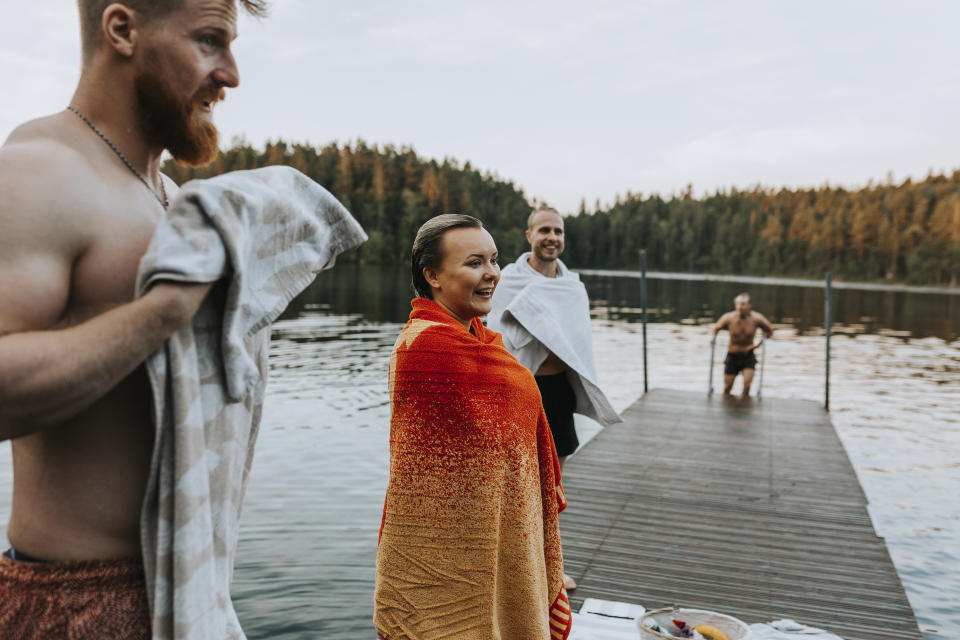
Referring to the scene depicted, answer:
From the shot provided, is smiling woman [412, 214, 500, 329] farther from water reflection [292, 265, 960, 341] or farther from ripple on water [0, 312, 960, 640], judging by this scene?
water reflection [292, 265, 960, 341]

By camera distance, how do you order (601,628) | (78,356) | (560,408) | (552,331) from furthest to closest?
1. (560,408)
2. (552,331)
3. (601,628)
4. (78,356)

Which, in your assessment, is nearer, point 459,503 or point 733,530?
point 459,503

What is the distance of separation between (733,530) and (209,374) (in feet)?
18.0

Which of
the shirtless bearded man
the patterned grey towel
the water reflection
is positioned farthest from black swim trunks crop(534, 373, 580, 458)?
the water reflection

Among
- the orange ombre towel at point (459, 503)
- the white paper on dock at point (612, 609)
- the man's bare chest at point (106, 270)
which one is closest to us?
the man's bare chest at point (106, 270)

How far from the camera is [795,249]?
104 m

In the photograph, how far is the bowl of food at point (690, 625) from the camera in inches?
123

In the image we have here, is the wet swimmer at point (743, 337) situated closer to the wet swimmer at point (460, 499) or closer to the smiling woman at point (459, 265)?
the smiling woman at point (459, 265)

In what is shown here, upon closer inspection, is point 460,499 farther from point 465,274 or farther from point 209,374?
point 209,374

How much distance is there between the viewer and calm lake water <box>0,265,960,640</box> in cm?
611

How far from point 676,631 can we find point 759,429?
7.16 meters

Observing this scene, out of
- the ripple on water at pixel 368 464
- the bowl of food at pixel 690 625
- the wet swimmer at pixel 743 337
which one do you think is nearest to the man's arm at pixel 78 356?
the bowl of food at pixel 690 625

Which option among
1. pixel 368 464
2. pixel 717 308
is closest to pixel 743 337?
pixel 368 464

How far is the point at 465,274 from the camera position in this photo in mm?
2703
